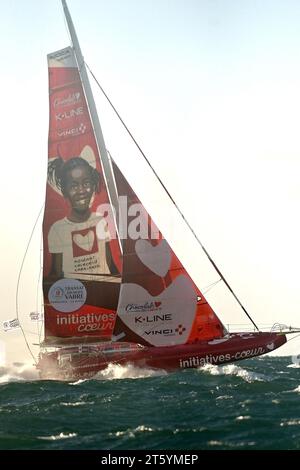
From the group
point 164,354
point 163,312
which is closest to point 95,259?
point 163,312

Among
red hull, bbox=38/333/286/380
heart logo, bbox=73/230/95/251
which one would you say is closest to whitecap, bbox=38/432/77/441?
red hull, bbox=38/333/286/380

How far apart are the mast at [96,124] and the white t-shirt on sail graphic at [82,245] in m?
1.30

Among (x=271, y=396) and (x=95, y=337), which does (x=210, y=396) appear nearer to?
(x=271, y=396)

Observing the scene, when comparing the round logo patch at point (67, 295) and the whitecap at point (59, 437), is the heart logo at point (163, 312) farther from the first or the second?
the whitecap at point (59, 437)

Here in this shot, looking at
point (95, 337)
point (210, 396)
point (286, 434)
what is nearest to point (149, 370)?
point (95, 337)

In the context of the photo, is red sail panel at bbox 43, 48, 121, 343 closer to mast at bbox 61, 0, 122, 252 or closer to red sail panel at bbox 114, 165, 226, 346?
mast at bbox 61, 0, 122, 252

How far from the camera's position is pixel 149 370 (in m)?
23.7

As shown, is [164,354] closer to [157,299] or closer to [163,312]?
[163,312]

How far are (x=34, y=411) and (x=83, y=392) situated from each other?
13.4 ft

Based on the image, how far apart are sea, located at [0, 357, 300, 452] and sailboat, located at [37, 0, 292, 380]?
6.40 feet

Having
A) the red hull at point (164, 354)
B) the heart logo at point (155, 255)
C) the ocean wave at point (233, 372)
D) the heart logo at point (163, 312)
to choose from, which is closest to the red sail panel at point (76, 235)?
the red hull at point (164, 354)

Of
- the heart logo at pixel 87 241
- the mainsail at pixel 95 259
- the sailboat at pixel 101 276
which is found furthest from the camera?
the heart logo at pixel 87 241

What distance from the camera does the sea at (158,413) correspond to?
36.4ft

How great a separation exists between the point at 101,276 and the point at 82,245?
1872 mm
